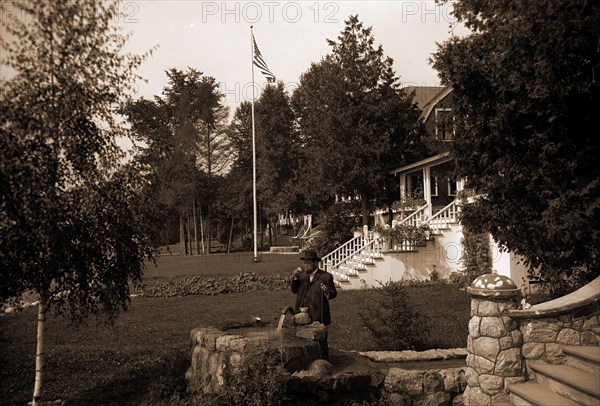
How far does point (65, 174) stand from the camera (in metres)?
6.96

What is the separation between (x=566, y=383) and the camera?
5508mm

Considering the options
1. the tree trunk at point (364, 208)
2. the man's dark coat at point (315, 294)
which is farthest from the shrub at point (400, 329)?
the tree trunk at point (364, 208)

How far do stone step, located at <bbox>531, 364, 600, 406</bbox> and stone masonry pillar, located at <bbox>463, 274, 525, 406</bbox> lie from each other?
259 millimetres

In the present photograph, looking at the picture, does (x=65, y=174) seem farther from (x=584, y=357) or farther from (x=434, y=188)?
(x=434, y=188)

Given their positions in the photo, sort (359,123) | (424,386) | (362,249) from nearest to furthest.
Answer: (424,386)
(362,249)
(359,123)

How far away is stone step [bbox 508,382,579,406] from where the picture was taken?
5484 mm

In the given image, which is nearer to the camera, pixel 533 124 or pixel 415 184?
pixel 533 124

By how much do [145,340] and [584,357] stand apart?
8913 millimetres

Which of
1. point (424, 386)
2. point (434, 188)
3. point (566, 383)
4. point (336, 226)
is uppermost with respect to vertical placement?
point (434, 188)

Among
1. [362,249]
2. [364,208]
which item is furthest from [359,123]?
[362,249]

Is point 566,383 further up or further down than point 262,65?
further down

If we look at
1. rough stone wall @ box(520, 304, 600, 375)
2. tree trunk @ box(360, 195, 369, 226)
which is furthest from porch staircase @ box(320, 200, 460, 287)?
rough stone wall @ box(520, 304, 600, 375)

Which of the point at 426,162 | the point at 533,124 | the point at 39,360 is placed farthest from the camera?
the point at 426,162

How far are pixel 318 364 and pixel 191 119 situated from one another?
3885cm
